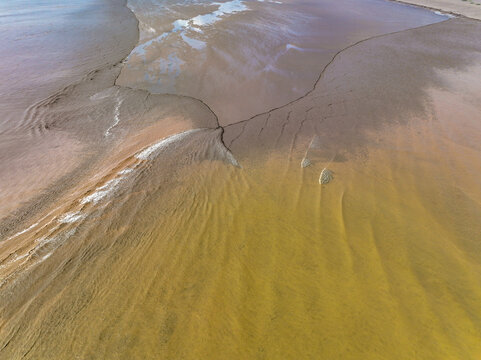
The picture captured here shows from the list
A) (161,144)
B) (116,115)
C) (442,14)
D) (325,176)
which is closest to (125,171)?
(161,144)

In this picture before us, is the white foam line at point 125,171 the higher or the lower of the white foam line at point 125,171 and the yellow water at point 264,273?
the higher

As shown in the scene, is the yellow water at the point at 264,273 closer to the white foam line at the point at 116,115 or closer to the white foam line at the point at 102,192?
the white foam line at the point at 102,192

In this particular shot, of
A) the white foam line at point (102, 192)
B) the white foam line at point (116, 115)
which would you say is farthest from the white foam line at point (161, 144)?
the white foam line at point (116, 115)

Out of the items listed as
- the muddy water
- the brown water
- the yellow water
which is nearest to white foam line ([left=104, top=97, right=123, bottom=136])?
the brown water

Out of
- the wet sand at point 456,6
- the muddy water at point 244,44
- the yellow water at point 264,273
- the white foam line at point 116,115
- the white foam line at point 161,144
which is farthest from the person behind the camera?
the wet sand at point 456,6

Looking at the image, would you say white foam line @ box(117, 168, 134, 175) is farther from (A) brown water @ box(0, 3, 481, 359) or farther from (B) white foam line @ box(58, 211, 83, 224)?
(B) white foam line @ box(58, 211, 83, 224)

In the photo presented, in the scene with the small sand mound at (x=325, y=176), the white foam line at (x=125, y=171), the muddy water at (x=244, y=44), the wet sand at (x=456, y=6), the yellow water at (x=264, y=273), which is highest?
the wet sand at (x=456, y=6)

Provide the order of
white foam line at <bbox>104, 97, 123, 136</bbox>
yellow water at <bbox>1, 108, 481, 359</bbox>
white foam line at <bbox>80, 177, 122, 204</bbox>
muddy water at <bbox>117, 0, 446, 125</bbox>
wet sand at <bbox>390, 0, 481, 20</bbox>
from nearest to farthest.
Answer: yellow water at <bbox>1, 108, 481, 359</bbox>
white foam line at <bbox>80, 177, 122, 204</bbox>
white foam line at <bbox>104, 97, 123, 136</bbox>
muddy water at <bbox>117, 0, 446, 125</bbox>
wet sand at <bbox>390, 0, 481, 20</bbox>
